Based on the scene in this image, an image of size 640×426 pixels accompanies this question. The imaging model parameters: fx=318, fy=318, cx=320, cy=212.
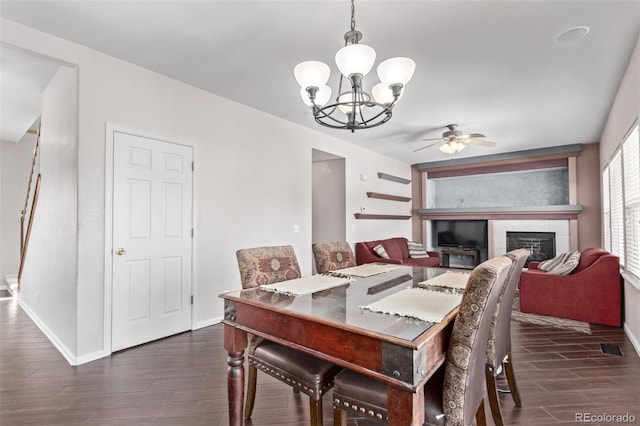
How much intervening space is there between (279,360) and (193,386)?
99 cm

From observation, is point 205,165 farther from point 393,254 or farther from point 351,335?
point 393,254

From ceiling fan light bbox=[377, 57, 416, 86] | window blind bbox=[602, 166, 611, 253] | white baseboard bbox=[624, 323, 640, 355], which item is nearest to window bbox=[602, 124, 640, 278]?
window blind bbox=[602, 166, 611, 253]

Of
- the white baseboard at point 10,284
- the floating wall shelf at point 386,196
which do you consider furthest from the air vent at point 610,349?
the white baseboard at point 10,284

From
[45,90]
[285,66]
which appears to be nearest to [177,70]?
[285,66]

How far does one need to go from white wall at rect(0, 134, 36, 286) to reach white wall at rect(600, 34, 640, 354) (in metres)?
8.50

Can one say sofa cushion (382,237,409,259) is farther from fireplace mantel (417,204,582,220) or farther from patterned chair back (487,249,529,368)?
patterned chair back (487,249,529,368)

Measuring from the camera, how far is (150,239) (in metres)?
3.02

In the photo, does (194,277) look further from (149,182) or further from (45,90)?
(45,90)

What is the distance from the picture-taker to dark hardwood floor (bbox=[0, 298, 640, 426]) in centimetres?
183

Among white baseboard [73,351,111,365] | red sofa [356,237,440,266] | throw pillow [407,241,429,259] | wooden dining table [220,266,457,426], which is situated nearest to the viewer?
wooden dining table [220,266,457,426]

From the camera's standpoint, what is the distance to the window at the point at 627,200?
2.84 meters

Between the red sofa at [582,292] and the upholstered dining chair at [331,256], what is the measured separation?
252cm

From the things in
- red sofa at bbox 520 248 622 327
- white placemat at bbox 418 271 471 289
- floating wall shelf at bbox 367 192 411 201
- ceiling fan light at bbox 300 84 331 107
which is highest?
ceiling fan light at bbox 300 84 331 107

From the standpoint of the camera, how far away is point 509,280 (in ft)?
5.18
